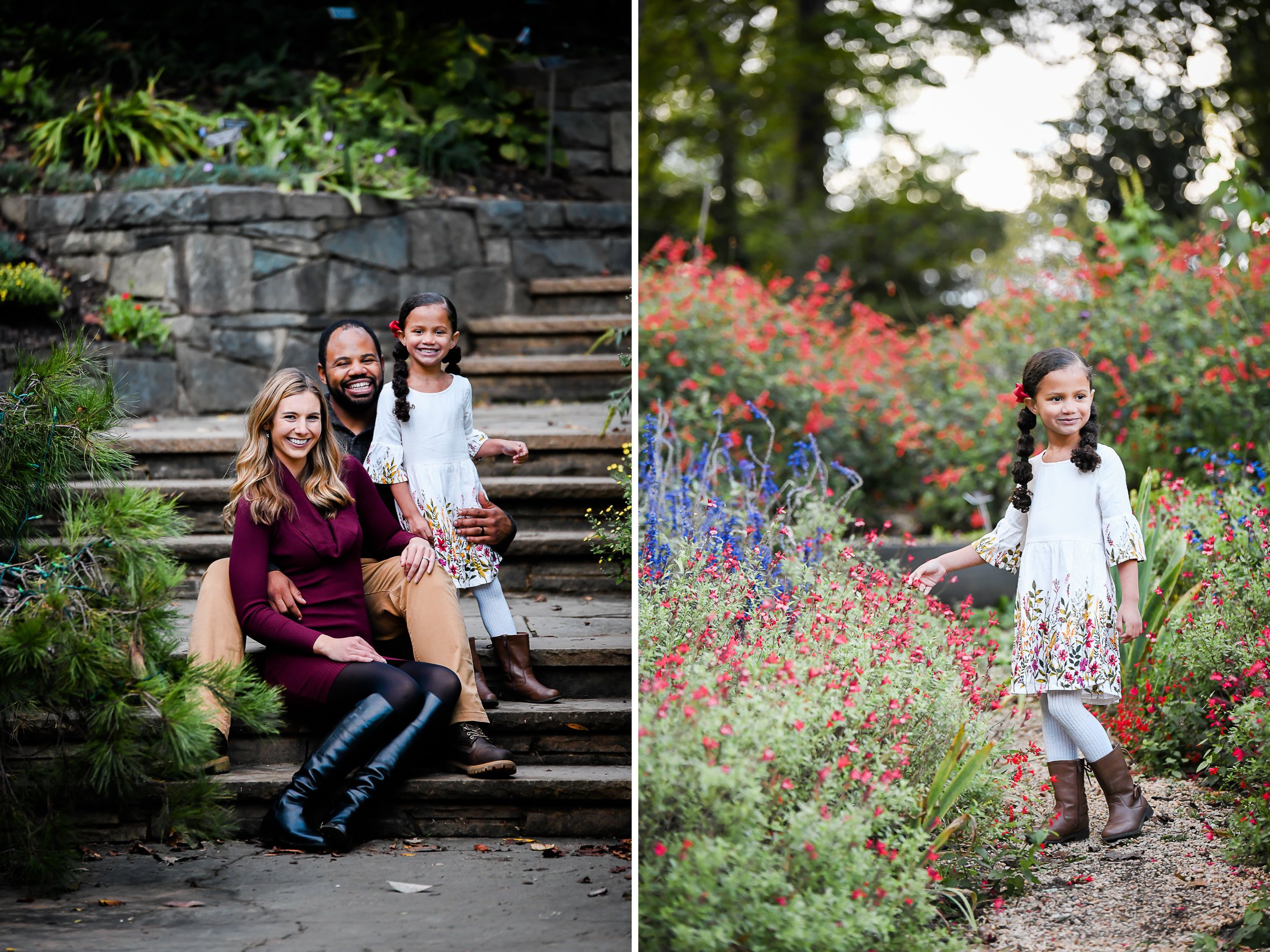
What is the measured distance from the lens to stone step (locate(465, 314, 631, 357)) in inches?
240

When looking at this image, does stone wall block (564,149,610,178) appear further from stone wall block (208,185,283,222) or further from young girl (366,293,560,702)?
young girl (366,293,560,702)

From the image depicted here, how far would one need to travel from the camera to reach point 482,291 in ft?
20.9

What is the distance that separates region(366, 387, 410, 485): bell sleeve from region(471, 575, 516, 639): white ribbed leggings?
15.9 inches

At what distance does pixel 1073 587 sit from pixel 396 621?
1.86m

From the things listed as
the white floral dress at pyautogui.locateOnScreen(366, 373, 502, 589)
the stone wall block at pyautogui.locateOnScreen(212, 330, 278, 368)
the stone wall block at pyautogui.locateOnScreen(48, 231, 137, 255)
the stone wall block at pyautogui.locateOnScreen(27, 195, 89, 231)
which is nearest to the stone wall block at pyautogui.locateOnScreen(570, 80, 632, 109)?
the stone wall block at pyautogui.locateOnScreen(212, 330, 278, 368)

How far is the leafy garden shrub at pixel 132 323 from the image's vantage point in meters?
5.67

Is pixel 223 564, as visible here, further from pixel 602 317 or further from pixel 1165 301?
pixel 1165 301

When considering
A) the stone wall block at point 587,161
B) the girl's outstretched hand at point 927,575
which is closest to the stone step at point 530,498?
the girl's outstretched hand at point 927,575

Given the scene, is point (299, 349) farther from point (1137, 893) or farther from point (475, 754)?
point (1137, 893)

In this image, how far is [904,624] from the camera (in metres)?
2.95

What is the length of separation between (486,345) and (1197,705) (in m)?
4.22

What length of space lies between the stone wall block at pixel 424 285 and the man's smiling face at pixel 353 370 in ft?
8.80

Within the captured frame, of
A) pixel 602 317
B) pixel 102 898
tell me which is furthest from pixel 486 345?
pixel 102 898

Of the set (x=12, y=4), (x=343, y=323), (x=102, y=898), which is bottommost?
(x=102, y=898)
